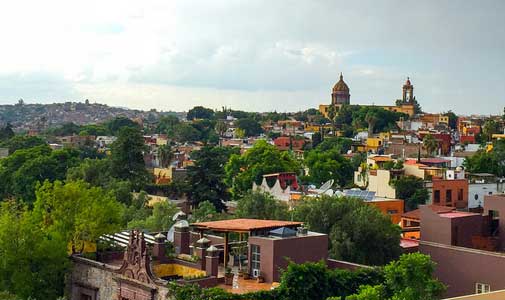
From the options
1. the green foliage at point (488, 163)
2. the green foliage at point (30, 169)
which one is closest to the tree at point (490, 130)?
the green foliage at point (488, 163)

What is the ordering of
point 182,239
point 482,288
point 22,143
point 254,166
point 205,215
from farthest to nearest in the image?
point 22,143 < point 254,166 < point 205,215 < point 482,288 < point 182,239

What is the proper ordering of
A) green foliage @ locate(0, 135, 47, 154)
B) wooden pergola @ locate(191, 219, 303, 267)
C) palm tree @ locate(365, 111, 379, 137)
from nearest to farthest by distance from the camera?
1. wooden pergola @ locate(191, 219, 303, 267)
2. green foliage @ locate(0, 135, 47, 154)
3. palm tree @ locate(365, 111, 379, 137)

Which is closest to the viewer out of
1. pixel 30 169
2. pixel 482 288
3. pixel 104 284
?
pixel 104 284

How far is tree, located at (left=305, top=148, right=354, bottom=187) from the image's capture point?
232 ft

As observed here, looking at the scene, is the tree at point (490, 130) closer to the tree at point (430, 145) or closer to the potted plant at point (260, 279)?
the tree at point (430, 145)

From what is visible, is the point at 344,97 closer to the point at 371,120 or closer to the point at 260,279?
the point at 371,120

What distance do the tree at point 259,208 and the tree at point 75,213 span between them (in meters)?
10.8

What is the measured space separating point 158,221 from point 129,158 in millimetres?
22728

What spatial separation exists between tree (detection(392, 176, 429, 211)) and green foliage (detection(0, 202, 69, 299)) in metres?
33.7

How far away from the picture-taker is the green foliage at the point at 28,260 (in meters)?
24.0

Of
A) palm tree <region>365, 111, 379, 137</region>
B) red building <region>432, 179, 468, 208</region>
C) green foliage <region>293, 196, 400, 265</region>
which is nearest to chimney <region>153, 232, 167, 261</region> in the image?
green foliage <region>293, 196, 400, 265</region>

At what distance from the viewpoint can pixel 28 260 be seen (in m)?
24.2

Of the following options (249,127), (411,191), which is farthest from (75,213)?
(249,127)

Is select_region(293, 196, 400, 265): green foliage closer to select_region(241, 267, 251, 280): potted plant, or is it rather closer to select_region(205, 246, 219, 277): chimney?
select_region(241, 267, 251, 280): potted plant
